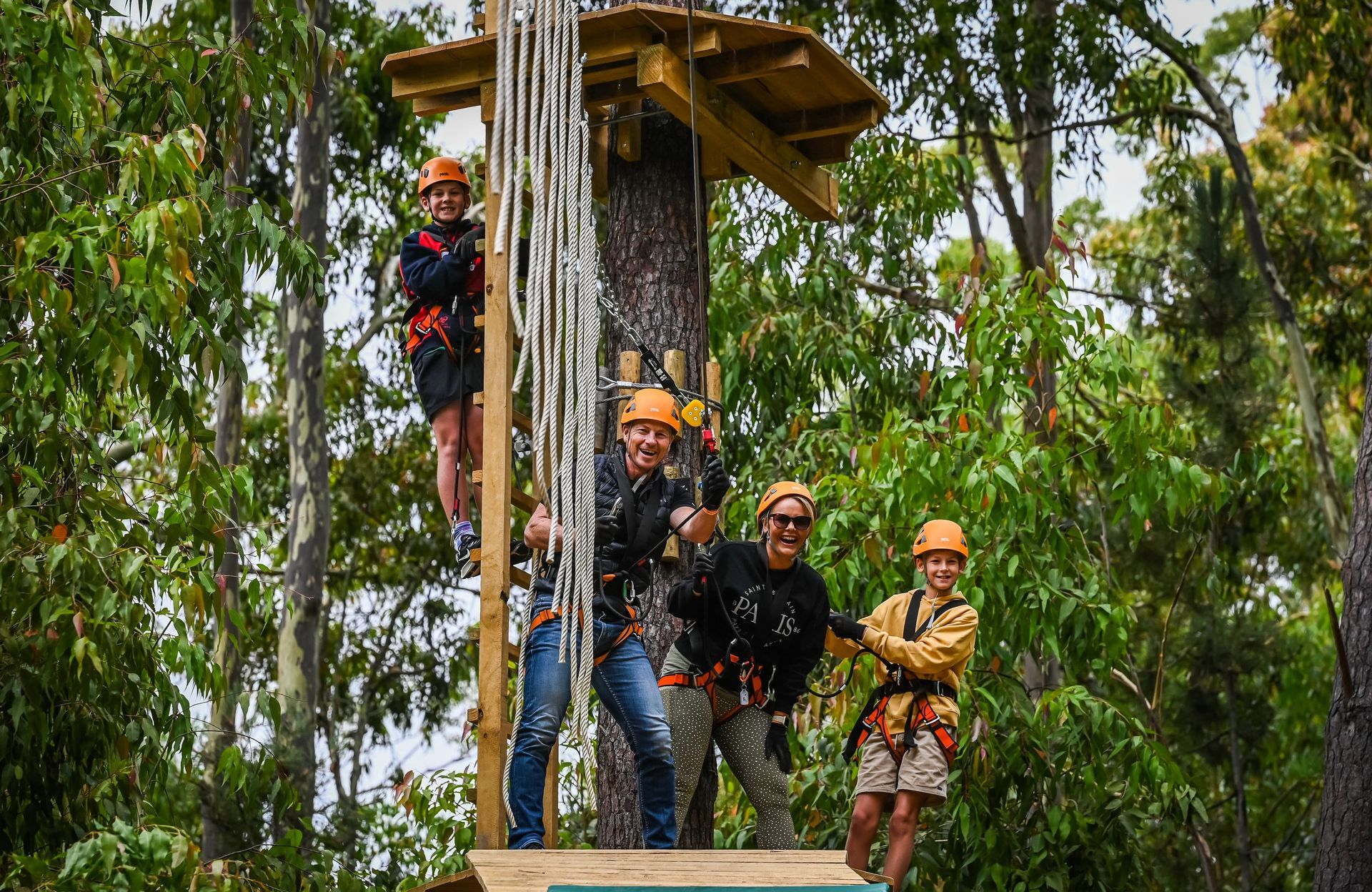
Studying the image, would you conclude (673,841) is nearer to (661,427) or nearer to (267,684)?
(661,427)

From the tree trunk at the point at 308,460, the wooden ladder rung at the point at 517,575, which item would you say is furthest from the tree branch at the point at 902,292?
the wooden ladder rung at the point at 517,575

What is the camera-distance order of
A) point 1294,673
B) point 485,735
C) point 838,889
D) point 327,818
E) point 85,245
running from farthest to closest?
1. point 1294,673
2. point 327,818
3. point 85,245
4. point 485,735
5. point 838,889

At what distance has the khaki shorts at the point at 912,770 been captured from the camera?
5582 millimetres

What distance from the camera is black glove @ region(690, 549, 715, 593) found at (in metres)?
4.98

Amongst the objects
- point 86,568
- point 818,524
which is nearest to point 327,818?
point 818,524

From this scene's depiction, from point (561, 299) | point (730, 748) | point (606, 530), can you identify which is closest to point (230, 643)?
point (730, 748)

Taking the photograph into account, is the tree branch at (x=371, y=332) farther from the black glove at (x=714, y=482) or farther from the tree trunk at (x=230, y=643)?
the black glove at (x=714, y=482)

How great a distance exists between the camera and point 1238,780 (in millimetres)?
11641

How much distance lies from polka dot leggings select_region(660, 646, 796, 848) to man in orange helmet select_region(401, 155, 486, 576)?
0.91 meters

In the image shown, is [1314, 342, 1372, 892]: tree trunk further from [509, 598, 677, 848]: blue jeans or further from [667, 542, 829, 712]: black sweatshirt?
[509, 598, 677, 848]: blue jeans

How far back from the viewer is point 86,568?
17.9 ft

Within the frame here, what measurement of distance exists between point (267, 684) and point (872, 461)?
24.5ft

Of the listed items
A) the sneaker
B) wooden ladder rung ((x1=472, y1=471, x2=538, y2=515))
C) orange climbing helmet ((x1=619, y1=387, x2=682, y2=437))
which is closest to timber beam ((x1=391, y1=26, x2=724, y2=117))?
orange climbing helmet ((x1=619, y1=387, x2=682, y2=437))

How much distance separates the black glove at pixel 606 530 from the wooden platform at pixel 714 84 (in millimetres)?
1319
